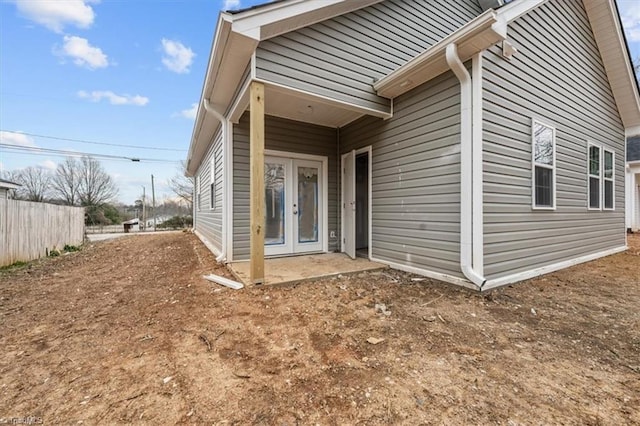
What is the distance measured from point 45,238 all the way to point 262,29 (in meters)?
7.56

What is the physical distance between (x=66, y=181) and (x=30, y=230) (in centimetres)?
2974

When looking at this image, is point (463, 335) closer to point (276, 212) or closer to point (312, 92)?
point (312, 92)

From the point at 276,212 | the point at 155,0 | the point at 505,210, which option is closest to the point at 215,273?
the point at 276,212

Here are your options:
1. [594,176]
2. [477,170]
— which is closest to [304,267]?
[477,170]

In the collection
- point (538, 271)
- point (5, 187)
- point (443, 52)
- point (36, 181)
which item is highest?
point (36, 181)

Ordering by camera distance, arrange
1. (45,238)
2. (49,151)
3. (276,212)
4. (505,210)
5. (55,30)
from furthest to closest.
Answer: (49,151), (55,30), (45,238), (276,212), (505,210)

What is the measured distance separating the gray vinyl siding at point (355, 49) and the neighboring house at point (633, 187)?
12459mm

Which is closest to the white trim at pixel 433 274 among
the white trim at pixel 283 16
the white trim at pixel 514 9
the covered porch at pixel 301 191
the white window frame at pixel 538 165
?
the covered porch at pixel 301 191

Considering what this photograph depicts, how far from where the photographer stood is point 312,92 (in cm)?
388

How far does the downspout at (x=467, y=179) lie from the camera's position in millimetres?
3465

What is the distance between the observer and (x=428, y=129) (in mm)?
4051

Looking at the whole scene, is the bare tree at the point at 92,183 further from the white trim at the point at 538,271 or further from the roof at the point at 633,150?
the roof at the point at 633,150

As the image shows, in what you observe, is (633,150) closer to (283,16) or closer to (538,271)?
(538,271)

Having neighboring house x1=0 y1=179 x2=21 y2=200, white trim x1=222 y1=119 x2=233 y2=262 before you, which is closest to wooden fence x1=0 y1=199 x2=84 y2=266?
white trim x1=222 y1=119 x2=233 y2=262
